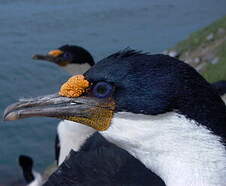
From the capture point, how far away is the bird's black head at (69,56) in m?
5.61

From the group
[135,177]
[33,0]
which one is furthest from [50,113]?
[33,0]

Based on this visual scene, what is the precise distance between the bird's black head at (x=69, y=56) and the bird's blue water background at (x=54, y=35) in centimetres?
237

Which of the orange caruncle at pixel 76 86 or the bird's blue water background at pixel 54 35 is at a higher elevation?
the orange caruncle at pixel 76 86

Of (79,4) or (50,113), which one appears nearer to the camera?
(50,113)

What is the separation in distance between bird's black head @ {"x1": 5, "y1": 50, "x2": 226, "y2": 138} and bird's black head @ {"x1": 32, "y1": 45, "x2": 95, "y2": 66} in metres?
3.43

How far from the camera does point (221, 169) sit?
6.59 ft

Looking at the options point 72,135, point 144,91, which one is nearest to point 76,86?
point 144,91

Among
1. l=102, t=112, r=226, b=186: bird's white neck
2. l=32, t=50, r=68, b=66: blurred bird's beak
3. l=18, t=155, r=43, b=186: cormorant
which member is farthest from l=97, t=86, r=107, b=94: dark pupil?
l=18, t=155, r=43, b=186: cormorant

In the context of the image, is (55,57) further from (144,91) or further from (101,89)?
(144,91)

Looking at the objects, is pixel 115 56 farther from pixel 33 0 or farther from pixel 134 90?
pixel 33 0

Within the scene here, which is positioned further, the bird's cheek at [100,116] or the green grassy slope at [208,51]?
the green grassy slope at [208,51]

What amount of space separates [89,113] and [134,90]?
28 centimetres

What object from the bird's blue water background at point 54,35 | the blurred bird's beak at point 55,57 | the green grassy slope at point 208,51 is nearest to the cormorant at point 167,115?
the blurred bird's beak at point 55,57

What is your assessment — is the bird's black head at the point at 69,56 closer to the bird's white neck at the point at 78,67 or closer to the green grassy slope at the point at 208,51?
the bird's white neck at the point at 78,67
